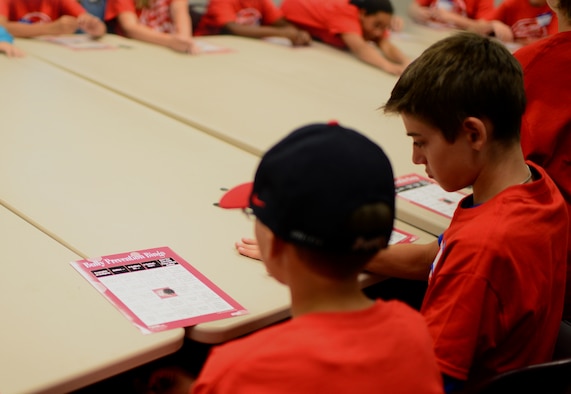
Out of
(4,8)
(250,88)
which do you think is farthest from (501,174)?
(4,8)

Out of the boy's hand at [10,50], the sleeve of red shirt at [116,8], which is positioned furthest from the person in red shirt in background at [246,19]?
the boy's hand at [10,50]

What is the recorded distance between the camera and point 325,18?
368cm

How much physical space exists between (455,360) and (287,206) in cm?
48

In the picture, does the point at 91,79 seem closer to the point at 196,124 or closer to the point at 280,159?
the point at 196,124

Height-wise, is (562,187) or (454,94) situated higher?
(454,94)

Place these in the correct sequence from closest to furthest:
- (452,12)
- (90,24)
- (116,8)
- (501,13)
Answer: (90,24) < (116,8) < (501,13) < (452,12)

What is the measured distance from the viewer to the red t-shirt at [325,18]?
11.9ft

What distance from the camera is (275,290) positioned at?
134 centimetres

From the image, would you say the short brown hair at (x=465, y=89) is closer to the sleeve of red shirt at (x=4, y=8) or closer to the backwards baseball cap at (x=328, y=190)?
the backwards baseball cap at (x=328, y=190)

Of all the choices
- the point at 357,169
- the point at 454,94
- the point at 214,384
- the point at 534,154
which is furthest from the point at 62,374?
the point at 534,154

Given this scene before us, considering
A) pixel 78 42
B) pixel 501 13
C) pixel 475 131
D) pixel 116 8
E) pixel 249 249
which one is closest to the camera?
pixel 475 131

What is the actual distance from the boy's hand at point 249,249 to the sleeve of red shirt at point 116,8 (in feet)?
7.70

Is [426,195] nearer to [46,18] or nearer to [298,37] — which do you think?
[298,37]

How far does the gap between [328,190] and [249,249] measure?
0.66 meters
